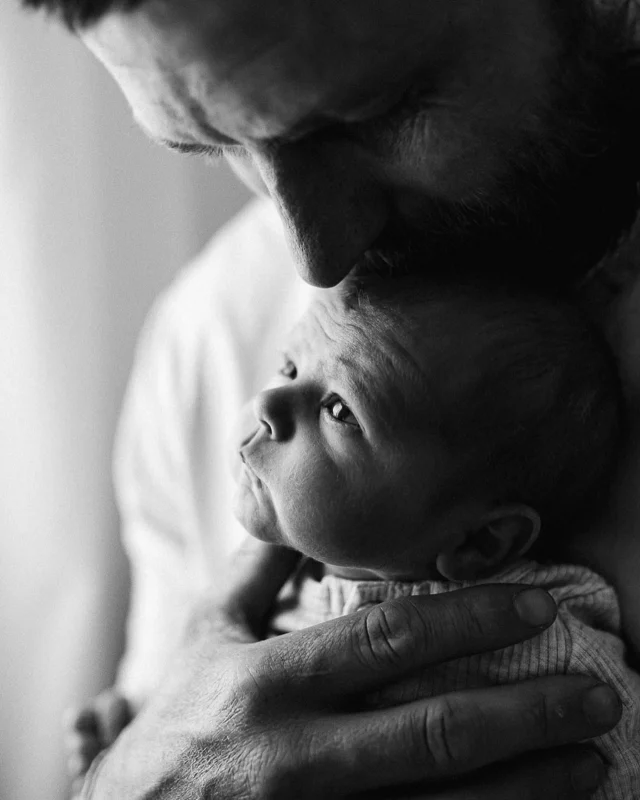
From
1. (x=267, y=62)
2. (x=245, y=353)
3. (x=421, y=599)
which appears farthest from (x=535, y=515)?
(x=245, y=353)

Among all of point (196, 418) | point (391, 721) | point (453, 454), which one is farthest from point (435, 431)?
point (196, 418)

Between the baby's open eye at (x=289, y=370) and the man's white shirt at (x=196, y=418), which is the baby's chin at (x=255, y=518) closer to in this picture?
the baby's open eye at (x=289, y=370)

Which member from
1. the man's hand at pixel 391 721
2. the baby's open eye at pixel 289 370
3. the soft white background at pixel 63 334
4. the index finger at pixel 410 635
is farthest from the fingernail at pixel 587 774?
the soft white background at pixel 63 334

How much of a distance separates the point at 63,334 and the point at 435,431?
99 centimetres

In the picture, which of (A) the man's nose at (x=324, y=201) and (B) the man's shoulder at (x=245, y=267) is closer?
(A) the man's nose at (x=324, y=201)

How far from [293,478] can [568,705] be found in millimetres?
297

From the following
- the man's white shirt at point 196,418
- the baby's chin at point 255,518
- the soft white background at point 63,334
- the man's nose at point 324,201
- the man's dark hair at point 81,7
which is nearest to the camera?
the man's dark hair at point 81,7

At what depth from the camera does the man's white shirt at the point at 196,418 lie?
127cm

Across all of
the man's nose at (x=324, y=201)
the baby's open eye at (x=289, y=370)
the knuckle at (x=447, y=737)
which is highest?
the man's nose at (x=324, y=201)

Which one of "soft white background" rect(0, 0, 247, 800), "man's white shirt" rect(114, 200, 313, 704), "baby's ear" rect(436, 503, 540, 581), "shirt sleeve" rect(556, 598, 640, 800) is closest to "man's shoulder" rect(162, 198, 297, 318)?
"man's white shirt" rect(114, 200, 313, 704)

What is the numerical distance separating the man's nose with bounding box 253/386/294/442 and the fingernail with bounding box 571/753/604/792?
377 mm

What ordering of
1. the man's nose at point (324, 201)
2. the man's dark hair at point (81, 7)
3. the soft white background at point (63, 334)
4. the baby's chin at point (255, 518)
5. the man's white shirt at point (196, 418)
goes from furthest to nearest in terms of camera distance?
the soft white background at point (63, 334), the man's white shirt at point (196, 418), the baby's chin at point (255, 518), the man's nose at point (324, 201), the man's dark hair at point (81, 7)

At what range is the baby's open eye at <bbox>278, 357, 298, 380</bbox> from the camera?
2.96 ft

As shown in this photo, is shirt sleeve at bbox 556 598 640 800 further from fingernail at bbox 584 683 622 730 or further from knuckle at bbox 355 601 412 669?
knuckle at bbox 355 601 412 669
